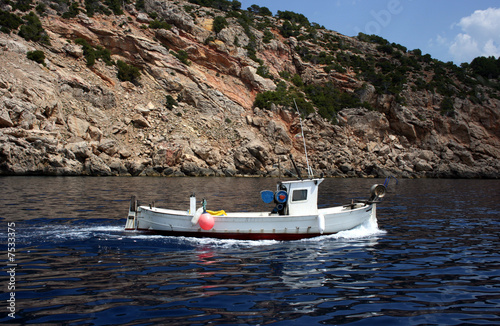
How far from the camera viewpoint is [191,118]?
192 feet

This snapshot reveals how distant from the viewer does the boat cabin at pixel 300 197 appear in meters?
14.1

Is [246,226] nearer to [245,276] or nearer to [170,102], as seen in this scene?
[245,276]

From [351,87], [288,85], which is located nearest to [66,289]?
[288,85]

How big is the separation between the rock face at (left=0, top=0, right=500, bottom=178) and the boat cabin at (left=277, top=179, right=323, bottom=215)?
34.2 metres

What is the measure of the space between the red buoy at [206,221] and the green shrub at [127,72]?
51.4 m

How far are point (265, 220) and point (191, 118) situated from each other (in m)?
47.5

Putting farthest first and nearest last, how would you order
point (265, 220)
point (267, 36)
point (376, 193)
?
point (267, 36), point (376, 193), point (265, 220)

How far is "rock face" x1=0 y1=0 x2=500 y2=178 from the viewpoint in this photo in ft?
140

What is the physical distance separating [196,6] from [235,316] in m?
85.2

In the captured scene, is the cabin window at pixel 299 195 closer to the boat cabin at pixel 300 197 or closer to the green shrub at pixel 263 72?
the boat cabin at pixel 300 197

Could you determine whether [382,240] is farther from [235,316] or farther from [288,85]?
[288,85]

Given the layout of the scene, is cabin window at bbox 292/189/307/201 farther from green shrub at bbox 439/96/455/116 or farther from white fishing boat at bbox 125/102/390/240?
green shrub at bbox 439/96/455/116

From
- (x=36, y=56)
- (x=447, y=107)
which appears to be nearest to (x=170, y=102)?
(x=36, y=56)

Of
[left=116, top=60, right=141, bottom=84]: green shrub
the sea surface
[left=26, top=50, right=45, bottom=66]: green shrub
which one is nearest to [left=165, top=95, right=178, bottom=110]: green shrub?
[left=116, top=60, right=141, bottom=84]: green shrub
